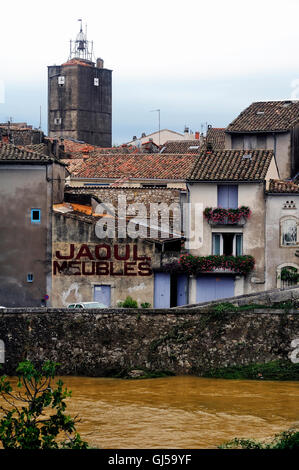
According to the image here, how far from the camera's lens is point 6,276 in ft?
120

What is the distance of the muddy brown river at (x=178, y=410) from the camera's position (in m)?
21.5

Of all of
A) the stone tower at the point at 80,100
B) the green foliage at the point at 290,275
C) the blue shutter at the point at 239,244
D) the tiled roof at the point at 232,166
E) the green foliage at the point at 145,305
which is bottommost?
the green foliage at the point at 145,305

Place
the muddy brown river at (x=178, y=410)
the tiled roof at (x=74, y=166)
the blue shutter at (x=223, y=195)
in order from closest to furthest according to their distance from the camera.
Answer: the muddy brown river at (x=178, y=410)
the blue shutter at (x=223, y=195)
the tiled roof at (x=74, y=166)

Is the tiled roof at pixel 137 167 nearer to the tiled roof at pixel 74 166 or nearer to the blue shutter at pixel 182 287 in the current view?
the tiled roof at pixel 74 166

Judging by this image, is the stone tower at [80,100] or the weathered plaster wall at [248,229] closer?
the weathered plaster wall at [248,229]

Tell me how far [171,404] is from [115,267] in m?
11.4

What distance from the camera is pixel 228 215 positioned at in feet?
120

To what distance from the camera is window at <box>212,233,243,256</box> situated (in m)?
37.0

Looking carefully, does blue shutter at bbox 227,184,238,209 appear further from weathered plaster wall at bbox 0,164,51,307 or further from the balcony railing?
weathered plaster wall at bbox 0,164,51,307

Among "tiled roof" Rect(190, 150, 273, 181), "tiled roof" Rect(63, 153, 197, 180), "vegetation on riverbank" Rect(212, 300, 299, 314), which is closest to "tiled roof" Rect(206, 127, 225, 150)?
"tiled roof" Rect(63, 153, 197, 180)

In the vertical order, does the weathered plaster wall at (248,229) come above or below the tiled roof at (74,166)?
below

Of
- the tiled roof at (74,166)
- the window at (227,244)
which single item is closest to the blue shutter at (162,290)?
the window at (227,244)

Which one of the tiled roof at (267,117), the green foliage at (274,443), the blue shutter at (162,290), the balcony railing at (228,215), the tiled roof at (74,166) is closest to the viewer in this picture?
the green foliage at (274,443)

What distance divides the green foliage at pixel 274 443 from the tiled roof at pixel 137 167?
Result: 1220 inches
